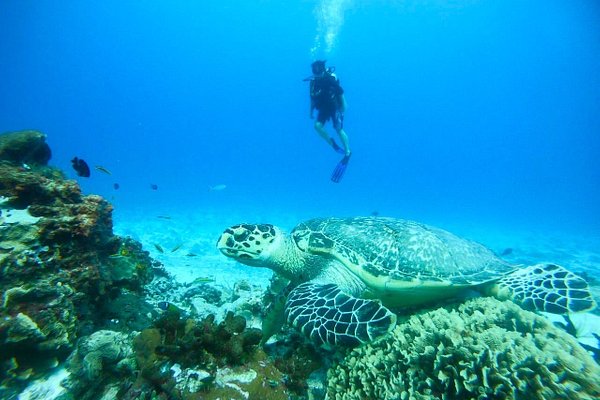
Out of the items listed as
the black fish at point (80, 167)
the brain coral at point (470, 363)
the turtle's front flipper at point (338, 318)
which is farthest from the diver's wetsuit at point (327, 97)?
the brain coral at point (470, 363)

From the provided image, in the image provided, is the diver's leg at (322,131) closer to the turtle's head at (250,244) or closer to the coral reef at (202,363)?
the turtle's head at (250,244)

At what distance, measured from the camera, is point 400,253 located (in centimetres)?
402

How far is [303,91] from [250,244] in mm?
185534

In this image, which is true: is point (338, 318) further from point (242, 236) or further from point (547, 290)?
point (547, 290)

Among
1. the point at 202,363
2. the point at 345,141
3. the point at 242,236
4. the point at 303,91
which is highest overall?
the point at 303,91

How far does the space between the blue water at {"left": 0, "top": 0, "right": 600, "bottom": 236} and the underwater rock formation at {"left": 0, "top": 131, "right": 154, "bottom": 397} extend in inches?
3005

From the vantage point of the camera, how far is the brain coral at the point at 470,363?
192 cm

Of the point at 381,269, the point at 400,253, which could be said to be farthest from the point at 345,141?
the point at 381,269

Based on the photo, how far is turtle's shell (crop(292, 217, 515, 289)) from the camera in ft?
12.4

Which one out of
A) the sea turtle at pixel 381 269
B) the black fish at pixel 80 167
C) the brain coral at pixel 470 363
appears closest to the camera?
the brain coral at pixel 470 363

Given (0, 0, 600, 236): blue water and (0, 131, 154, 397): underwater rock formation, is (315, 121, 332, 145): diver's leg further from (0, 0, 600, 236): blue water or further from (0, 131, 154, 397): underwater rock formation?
(0, 0, 600, 236): blue water

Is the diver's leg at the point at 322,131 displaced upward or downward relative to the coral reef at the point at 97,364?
upward

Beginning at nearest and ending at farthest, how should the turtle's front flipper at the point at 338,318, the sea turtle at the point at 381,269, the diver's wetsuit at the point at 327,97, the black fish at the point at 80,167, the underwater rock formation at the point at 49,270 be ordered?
the underwater rock formation at the point at 49,270, the turtle's front flipper at the point at 338,318, the sea turtle at the point at 381,269, the black fish at the point at 80,167, the diver's wetsuit at the point at 327,97

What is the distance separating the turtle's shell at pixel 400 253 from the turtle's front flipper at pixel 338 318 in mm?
906
